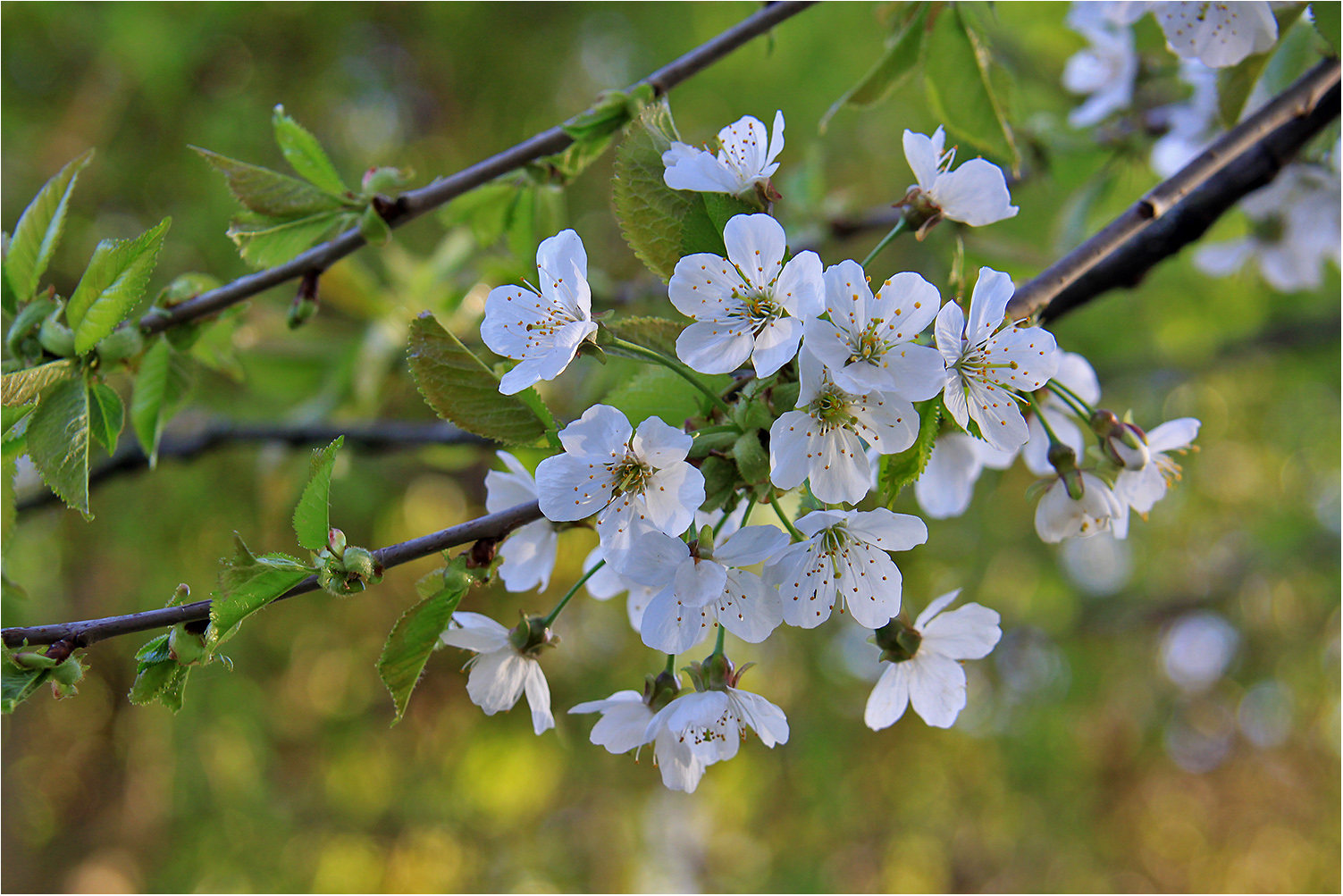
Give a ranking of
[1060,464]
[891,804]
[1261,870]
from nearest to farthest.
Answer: [1060,464]
[891,804]
[1261,870]

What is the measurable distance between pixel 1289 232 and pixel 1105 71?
0.38 meters

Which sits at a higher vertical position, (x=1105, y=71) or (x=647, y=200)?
(x=647, y=200)

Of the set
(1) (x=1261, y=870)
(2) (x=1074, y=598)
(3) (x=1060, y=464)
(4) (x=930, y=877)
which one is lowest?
(1) (x=1261, y=870)

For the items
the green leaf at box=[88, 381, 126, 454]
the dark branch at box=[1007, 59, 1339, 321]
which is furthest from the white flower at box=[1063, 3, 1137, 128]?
the green leaf at box=[88, 381, 126, 454]

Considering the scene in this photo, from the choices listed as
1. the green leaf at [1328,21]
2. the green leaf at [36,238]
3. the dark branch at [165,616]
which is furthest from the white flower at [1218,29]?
the green leaf at [36,238]

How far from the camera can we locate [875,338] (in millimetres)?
510

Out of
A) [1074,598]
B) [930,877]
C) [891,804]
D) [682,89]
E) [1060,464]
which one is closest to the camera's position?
[1060,464]

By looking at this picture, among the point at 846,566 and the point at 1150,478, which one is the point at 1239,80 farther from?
the point at 846,566

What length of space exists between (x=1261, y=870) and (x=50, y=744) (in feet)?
20.7

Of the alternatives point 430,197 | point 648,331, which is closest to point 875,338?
point 648,331

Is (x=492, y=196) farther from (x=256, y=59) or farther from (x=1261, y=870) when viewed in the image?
(x=1261, y=870)

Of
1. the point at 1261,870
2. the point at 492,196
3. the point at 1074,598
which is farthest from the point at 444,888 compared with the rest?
the point at 1261,870

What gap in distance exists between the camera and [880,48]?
8.19 ft

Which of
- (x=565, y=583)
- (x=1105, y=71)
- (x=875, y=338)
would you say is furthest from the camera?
(x=565, y=583)
